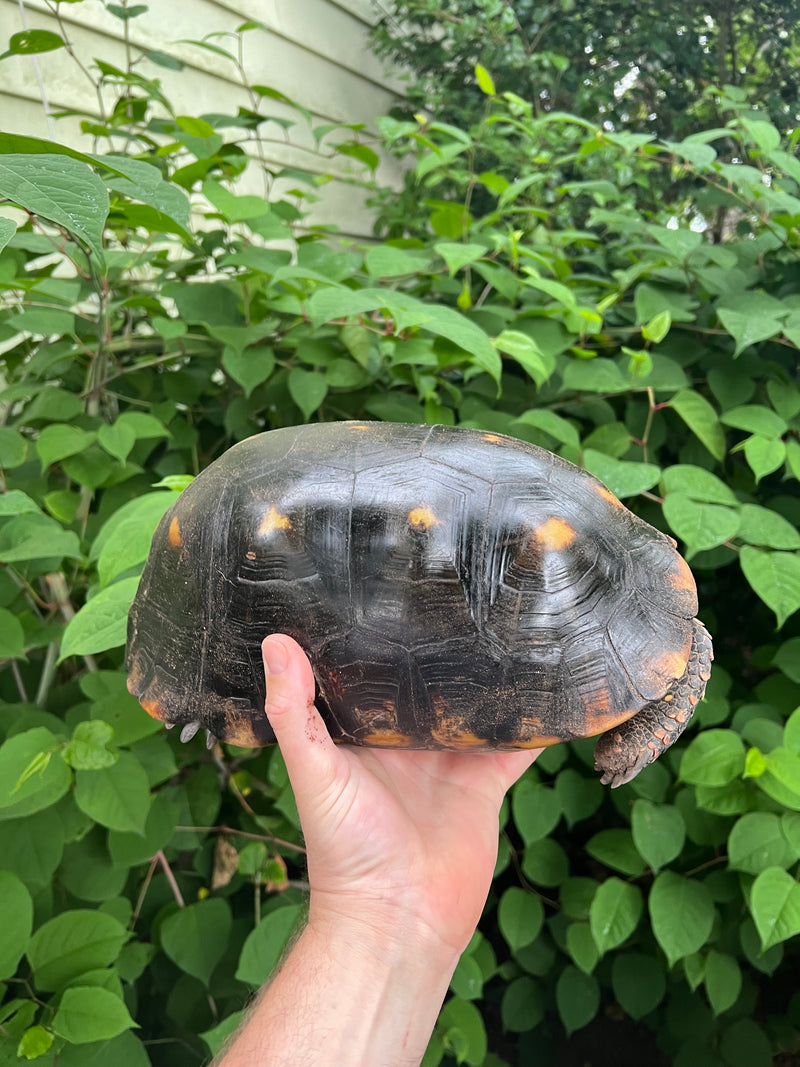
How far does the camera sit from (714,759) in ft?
3.11

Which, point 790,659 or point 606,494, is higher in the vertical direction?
point 606,494

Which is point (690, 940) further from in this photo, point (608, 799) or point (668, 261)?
point (668, 261)

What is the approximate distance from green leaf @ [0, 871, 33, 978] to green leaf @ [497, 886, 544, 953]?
770 millimetres

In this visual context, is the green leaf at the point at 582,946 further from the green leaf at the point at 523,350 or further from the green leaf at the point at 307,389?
the green leaf at the point at 307,389

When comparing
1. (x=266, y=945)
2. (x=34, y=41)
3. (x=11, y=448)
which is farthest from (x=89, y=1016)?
(x=34, y=41)

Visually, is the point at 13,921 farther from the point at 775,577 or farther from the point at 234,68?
the point at 234,68

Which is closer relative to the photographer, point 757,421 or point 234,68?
point 757,421

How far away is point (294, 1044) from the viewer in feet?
2.29

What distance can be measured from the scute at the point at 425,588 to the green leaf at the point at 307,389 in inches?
10.8

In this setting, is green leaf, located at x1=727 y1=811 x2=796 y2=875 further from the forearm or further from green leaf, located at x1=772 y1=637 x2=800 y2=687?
the forearm

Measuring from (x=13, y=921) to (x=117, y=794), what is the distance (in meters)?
0.16

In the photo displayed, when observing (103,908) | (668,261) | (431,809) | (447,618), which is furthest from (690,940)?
(668,261)

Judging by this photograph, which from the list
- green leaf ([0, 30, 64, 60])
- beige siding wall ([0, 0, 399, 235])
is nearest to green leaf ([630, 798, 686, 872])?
green leaf ([0, 30, 64, 60])

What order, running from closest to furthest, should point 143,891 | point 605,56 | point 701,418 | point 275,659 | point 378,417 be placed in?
point 275,659 → point 143,891 → point 701,418 → point 378,417 → point 605,56
